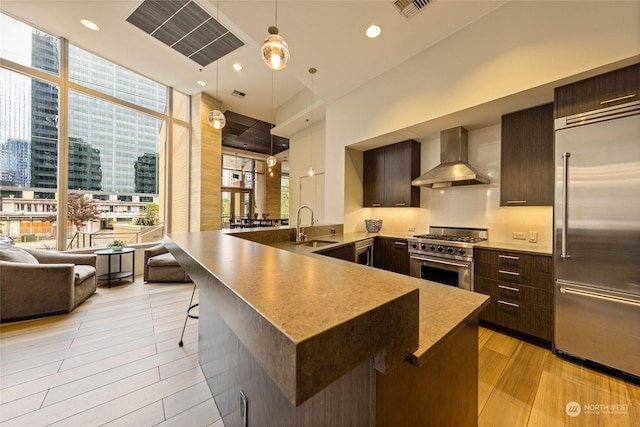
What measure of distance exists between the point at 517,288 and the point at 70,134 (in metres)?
6.61

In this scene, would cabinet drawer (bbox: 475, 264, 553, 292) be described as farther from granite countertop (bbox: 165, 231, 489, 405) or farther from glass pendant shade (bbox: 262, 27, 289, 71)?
glass pendant shade (bbox: 262, 27, 289, 71)

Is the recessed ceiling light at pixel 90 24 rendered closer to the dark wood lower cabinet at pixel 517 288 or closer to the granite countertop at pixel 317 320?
the granite countertop at pixel 317 320

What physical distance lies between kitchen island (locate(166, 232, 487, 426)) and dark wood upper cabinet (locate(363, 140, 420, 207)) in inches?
110

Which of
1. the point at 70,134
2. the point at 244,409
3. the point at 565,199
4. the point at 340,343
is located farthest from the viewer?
the point at 70,134

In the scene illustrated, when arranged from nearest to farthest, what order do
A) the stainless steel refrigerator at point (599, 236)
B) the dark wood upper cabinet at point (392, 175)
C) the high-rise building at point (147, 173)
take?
1. the stainless steel refrigerator at point (599, 236)
2. the dark wood upper cabinet at point (392, 175)
3. the high-rise building at point (147, 173)

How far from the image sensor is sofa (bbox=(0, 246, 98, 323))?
104 inches

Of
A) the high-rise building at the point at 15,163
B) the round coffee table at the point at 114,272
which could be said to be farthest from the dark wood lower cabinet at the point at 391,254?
the high-rise building at the point at 15,163

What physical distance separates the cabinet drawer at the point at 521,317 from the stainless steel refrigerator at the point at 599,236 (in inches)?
4.4

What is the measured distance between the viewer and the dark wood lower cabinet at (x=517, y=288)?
2279mm

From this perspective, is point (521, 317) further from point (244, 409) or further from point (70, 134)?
point (70, 134)

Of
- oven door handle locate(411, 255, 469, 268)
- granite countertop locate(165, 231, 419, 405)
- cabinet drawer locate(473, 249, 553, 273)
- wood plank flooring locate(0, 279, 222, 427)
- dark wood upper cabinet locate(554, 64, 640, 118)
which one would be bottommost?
wood plank flooring locate(0, 279, 222, 427)

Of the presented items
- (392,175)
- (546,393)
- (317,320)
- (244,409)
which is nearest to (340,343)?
(317,320)

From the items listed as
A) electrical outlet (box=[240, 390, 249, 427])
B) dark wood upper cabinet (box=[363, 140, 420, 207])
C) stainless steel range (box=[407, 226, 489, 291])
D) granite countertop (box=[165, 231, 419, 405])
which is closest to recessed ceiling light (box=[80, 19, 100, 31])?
dark wood upper cabinet (box=[363, 140, 420, 207])

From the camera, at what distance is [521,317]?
2412 millimetres
